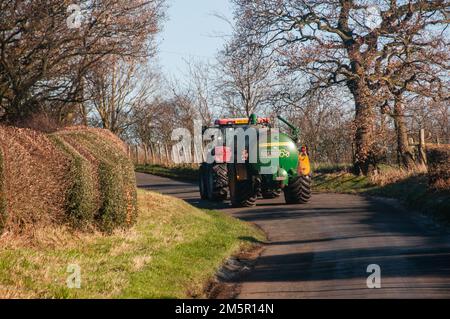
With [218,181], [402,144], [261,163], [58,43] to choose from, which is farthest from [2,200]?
[402,144]

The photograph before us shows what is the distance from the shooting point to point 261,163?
21594 mm

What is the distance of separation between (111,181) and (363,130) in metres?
16.7

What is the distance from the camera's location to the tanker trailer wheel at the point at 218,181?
23781 mm

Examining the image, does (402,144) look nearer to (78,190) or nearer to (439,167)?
(439,167)

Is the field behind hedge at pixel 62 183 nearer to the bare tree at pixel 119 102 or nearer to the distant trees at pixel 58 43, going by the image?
the distant trees at pixel 58 43

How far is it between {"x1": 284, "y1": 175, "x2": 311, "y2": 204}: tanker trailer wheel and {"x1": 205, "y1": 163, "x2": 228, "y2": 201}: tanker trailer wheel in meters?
2.41

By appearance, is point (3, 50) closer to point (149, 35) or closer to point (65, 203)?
point (149, 35)

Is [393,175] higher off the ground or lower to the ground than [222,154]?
lower

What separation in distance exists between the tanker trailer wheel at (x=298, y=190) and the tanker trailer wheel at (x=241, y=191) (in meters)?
1.06

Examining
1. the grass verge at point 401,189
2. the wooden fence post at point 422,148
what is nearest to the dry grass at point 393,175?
the grass verge at point 401,189

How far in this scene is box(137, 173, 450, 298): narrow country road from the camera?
9.70 metres

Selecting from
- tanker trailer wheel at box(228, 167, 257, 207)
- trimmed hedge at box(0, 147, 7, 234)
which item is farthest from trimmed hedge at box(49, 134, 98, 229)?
tanker trailer wheel at box(228, 167, 257, 207)
